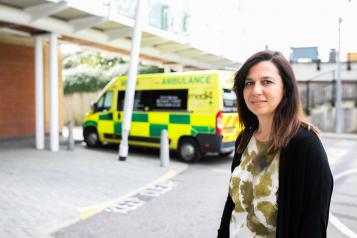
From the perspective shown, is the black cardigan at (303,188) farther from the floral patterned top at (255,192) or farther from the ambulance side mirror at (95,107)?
the ambulance side mirror at (95,107)

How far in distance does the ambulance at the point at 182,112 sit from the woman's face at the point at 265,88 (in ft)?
22.4

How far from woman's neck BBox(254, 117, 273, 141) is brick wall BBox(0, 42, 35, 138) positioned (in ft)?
40.4

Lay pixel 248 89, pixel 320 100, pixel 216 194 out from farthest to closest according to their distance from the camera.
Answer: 1. pixel 320 100
2. pixel 216 194
3. pixel 248 89

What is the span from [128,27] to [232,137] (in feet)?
15.8

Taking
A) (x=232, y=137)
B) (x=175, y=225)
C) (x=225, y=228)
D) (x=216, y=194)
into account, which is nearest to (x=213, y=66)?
(x=232, y=137)

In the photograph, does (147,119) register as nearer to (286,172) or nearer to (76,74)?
(286,172)

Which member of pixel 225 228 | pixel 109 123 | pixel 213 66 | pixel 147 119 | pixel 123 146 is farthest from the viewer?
pixel 213 66

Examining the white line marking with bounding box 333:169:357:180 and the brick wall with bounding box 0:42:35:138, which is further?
the brick wall with bounding box 0:42:35:138

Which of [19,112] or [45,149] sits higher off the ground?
[19,112]

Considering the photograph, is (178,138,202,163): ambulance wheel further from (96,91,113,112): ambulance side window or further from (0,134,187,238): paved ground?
(96,91,113,112): ambulance side window

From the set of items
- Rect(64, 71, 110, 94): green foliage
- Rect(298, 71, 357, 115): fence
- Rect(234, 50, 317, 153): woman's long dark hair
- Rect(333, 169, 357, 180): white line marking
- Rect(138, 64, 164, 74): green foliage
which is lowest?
Rect(333, 169, 357, 180): white line marking

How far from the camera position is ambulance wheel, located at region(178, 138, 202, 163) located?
30.6ft

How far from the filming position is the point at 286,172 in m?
1.54

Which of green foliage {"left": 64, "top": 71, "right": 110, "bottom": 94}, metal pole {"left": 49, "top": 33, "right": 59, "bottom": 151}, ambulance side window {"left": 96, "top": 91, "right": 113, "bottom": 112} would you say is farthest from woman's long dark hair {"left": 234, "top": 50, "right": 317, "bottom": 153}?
green foliage {"left": 64, "top": 71, "right": 110, "bottom": 94}
